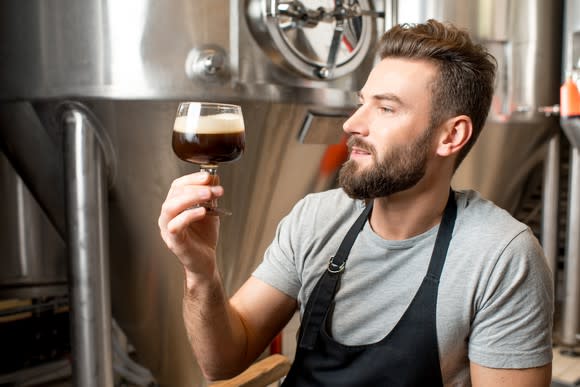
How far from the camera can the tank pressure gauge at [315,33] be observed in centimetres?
198

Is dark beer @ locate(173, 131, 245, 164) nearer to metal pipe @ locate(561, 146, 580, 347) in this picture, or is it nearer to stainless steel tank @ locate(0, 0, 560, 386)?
stainless steel tank @ locate(0, 0, 560, 386)

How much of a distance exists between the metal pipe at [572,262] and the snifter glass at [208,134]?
2.60 m

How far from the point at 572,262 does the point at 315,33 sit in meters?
2.04

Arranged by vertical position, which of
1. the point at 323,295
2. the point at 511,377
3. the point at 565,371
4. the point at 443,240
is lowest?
the point at 565,371

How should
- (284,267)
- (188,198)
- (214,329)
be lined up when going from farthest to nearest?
(284,267) < (214,329) < (188,198)

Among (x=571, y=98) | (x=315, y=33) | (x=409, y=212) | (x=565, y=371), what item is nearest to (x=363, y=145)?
(x=409, y=212)

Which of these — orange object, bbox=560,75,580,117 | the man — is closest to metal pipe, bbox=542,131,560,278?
orange object, bbox=560,75,580,117

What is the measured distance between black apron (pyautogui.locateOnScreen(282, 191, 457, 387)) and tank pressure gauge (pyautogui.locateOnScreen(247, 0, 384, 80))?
2.63ft

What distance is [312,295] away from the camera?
148cm

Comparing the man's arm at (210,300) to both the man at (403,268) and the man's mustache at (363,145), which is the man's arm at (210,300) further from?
the man's mustache at (363,145)

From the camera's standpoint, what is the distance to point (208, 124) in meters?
1.10

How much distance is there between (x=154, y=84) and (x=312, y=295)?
31.5 inches

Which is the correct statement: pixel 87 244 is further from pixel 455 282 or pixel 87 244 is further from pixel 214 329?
pixel 455 282

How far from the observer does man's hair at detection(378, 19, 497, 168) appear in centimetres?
144
